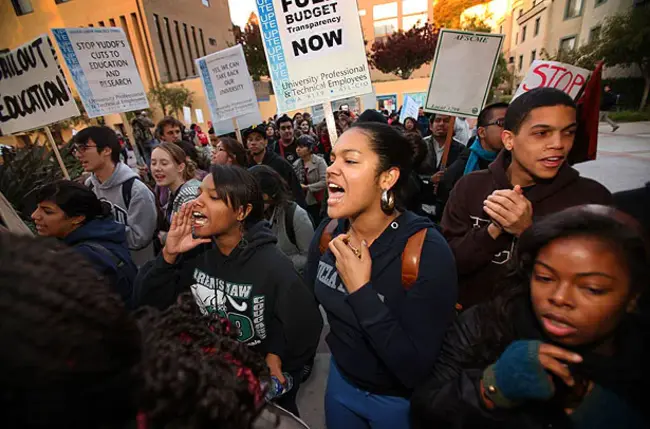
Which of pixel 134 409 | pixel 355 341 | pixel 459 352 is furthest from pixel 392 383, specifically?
pixel 134 409

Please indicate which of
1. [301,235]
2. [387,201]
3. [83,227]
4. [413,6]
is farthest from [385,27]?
[387,201]

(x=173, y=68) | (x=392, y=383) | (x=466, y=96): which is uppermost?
(x=173, y=68)

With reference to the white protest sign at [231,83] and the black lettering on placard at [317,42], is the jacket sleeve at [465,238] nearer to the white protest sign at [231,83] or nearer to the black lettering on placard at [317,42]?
the black lettering on placard at [317,42]

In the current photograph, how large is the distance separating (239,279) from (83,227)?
129 cm

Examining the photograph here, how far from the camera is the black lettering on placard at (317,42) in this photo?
9.76 feet

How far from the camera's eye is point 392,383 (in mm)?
1426

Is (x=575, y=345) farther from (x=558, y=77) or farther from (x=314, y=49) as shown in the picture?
(x=314, y=49)

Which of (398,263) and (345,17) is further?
(345,17)

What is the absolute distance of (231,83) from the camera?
4902 millimetres

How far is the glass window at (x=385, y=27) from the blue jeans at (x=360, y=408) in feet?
155

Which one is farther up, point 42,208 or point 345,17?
point 345,17

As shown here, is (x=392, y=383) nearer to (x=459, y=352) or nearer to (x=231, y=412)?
(x=459, y=352)

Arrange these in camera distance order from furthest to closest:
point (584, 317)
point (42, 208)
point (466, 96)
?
point (466, 96)
point (42, 208)
point (584, 317)

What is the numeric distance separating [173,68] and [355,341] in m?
36.4
